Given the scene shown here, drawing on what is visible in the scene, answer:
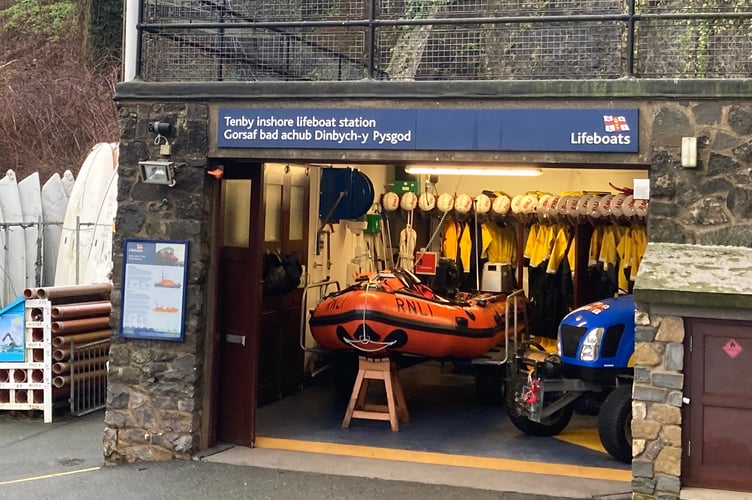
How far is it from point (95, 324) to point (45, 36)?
16.7 metres

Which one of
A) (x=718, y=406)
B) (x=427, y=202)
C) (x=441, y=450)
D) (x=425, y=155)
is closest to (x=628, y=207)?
(x=427, y=202)

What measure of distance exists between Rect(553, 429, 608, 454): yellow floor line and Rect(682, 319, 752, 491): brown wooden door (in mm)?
2305

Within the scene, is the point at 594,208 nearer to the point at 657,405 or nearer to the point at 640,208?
the point at 640,208

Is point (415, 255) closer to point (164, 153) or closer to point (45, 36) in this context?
point (164, 153)

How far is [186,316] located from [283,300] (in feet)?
9.58

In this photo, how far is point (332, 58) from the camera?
357 inches

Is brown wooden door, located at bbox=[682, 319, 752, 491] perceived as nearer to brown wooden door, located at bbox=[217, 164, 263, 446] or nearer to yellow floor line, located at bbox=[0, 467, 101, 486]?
brown wooden door, located at bbox=[217, 164, 263, 446]

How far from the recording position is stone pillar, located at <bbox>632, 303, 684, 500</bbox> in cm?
637

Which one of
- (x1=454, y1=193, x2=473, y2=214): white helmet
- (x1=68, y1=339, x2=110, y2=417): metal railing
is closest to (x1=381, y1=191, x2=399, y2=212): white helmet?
(x1=454, y1=193, x2=473, y2=214): white helmet

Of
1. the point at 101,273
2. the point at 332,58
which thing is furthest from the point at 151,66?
the point at 101,273

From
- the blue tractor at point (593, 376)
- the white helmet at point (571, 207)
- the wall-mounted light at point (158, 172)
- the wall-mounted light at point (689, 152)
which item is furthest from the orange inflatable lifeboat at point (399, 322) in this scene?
the wall-mounted light at point (689, 152)

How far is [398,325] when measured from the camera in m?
9.34

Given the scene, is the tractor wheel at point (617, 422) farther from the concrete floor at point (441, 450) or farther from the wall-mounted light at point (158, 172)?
the wall-mounted light at point (158, 172)

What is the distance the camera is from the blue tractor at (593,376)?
8.10 m
